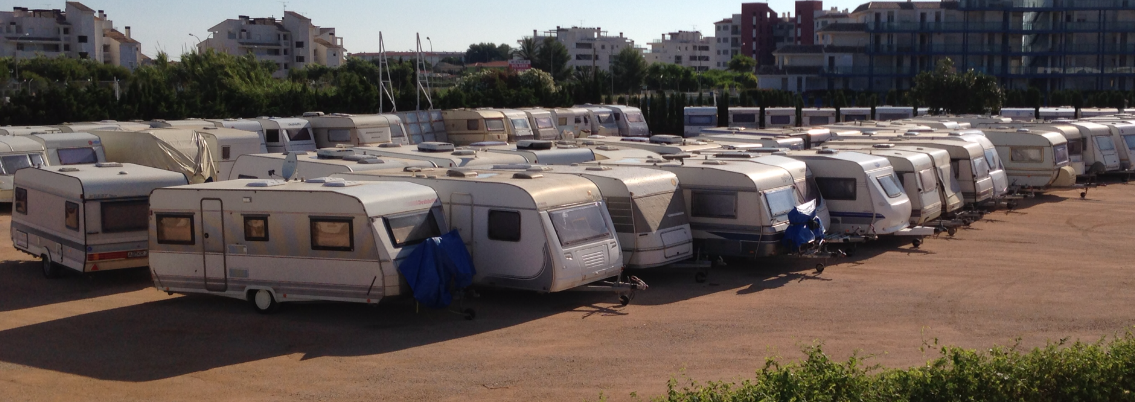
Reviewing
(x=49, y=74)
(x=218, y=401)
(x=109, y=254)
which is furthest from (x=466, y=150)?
(x=49, y=74)

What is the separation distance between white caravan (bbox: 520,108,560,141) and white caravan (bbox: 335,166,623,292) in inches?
851

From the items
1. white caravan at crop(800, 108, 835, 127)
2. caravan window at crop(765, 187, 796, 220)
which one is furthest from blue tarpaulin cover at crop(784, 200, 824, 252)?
white caravan at crop(800, 108, 835, 127)

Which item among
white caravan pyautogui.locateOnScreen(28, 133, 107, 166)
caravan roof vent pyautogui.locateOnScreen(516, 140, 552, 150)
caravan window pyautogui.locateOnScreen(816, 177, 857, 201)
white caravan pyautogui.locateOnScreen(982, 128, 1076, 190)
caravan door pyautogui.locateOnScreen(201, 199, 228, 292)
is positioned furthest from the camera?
white caravan pyautogui.locateOnScreen(982, 128, 1076, 190)

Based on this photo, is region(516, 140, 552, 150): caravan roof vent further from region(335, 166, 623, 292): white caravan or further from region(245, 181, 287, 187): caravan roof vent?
region(245, 181, 287, 187): caravan roof vent

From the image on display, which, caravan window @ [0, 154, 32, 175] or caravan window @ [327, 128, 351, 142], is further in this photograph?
caravan window @ [327, 128, 351, 142]

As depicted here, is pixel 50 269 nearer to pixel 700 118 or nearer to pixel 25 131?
pixel 25 131

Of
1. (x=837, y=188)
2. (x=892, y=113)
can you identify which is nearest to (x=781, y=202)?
(x=837, y=188)

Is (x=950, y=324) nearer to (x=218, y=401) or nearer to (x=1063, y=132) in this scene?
(x=218, y=401)

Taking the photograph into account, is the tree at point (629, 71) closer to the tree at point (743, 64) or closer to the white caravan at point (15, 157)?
the tree at point (743, 64)

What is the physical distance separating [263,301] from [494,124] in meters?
21.6

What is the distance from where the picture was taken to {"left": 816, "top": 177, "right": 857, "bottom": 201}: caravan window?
17797 mm

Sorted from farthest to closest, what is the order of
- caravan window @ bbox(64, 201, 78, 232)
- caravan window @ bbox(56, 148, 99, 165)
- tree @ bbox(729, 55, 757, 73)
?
1. tree @ bbox(729, 55, 757, 73)
2. caravan window @ bbox(56, 148, 99, 165)
3. caravan window @ bbox(64, 201, 78, 232)

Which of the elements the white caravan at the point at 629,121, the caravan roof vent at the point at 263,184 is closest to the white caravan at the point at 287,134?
the white caravan at the point at 629,121

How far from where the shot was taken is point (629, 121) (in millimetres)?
39781
